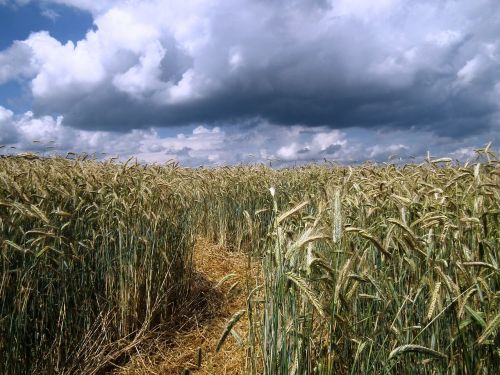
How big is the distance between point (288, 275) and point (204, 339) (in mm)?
3077

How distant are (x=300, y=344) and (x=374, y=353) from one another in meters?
0.44

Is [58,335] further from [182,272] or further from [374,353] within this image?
[374,353]

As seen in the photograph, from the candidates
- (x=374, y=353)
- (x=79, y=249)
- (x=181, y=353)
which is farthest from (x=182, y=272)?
(x=374, y=353)

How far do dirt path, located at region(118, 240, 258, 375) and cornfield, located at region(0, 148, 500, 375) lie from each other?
0.22 metres

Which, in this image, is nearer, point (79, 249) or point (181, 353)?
point (79, 249)

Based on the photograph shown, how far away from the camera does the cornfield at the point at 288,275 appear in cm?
189

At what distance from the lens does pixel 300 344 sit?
1907 mm

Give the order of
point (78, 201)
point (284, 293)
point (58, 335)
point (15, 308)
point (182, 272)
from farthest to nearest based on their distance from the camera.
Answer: point (182, 272)
point (78, 201)
point (58, 335)
point (15, 308)
point (284, 293)

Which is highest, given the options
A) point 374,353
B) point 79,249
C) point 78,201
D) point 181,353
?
point 78,201

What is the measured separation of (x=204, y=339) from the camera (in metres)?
4.42

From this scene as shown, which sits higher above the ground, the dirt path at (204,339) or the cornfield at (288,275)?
the cornfield at (288,275)

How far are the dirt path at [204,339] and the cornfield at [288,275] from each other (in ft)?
0.71

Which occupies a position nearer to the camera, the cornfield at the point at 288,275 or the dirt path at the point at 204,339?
the cornfield at the point at 288,275

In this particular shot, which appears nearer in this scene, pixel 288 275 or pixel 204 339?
pixel 288 275
